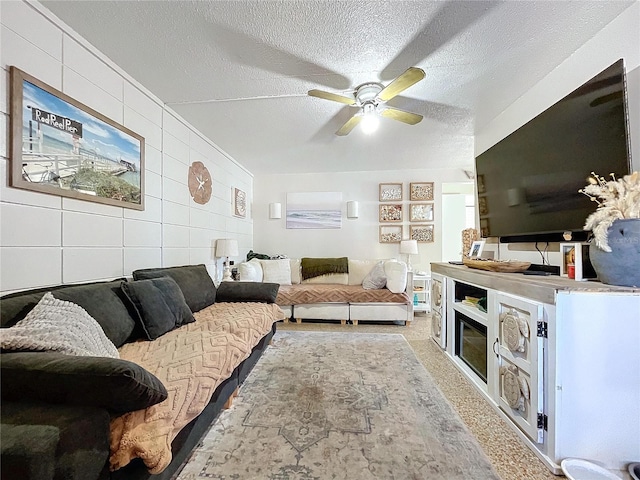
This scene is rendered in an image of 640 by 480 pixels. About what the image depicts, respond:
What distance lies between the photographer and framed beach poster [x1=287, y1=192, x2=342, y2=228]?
5.06 meters

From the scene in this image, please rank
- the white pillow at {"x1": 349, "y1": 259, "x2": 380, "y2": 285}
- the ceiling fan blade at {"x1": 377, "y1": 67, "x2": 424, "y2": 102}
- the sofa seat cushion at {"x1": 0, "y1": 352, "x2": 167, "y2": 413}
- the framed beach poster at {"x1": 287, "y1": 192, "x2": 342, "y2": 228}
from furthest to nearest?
the framed beach poster at {"x1": 287, "y1": 192, "x2": 342, "y2": 228}
the white pillow at {"x1": 349, "y1": 259, "x2": 380, "y2": 285}
the ceiling fan blade at {"x1": 377, "y1": 67, "x2": 424, "y2": 102}
the sofa seat cushion at {"x1": 0, "y1": 352, "x2": 167, "y2": 413}

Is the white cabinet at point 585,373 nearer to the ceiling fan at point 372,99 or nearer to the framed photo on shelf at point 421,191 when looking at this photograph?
the ceiling fan at point 372,99

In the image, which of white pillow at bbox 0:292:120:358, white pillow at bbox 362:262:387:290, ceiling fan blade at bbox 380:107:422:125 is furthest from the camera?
white pillow at bbox 362:262:387:290

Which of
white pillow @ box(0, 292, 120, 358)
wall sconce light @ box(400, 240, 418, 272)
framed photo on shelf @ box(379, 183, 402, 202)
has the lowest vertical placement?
white pillow @ box(0, 292, 120, 358)

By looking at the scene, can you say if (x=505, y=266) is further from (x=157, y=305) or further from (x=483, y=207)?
(x=157, y=305)

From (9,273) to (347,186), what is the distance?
4363 millimetres

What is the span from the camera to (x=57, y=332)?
113cm

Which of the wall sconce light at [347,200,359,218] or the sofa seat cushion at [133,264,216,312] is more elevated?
the wall sconce light at [347,200,359,218]

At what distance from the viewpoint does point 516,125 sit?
255 centimetres

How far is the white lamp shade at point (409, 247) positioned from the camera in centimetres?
454

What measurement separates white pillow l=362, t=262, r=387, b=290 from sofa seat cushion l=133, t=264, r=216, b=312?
2.17 m

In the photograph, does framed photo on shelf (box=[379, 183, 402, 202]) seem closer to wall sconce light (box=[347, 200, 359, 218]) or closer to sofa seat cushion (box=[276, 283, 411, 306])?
wall sconce light (box=[347, 200, 359, 218])

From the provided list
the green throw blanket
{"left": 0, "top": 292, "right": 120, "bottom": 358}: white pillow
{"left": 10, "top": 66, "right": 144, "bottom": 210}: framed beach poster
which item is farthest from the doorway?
{"left": 0, "top": 292, "right": 120, "bottom": 358}: white pillow

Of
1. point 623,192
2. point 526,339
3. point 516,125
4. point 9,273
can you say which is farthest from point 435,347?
point 9,273
